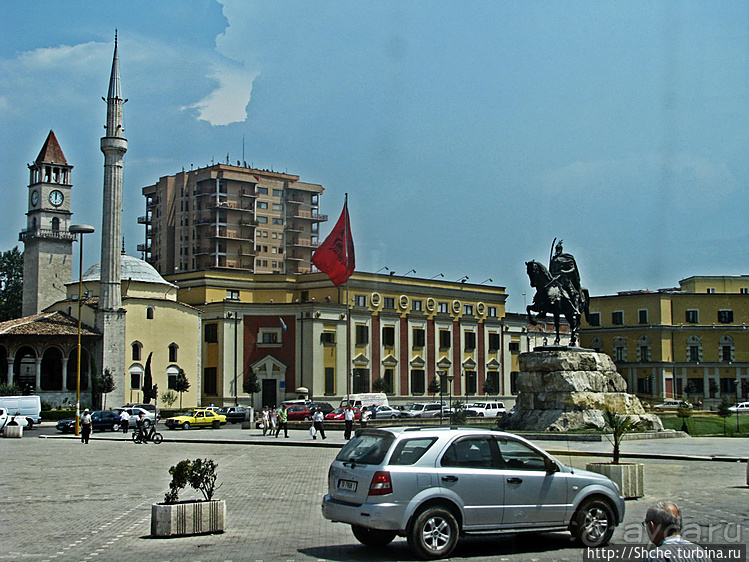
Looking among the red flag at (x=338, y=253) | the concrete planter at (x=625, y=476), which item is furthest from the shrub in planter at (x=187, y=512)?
the red flag at (x=338, y=253)

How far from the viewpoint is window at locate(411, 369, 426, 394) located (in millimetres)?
79562

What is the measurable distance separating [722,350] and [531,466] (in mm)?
79771

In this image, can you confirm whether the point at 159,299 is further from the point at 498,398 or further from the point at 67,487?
the point at 67,487

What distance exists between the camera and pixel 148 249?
4636 inches

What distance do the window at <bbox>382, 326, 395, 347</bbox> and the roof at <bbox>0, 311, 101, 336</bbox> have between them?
24428 mm

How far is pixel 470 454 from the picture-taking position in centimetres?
1102

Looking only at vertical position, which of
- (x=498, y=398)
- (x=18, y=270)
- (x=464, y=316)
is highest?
(x=18, y=270)

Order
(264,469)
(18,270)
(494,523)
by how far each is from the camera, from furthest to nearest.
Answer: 1. (18,270)
2. (264,469)
3. (494,523)

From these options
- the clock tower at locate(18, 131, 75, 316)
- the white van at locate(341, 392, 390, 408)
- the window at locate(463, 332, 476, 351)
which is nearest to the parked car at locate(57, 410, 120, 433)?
the white van at locate(341, 392, 390, 408)

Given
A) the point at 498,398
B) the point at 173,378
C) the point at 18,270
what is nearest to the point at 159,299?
the point at 173,378

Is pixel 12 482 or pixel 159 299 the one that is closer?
pixel 12 482

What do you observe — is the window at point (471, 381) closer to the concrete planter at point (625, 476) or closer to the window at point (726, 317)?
the window at point (726, 317)

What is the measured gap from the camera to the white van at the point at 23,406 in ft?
173

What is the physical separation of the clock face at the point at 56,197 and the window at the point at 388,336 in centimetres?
3756
